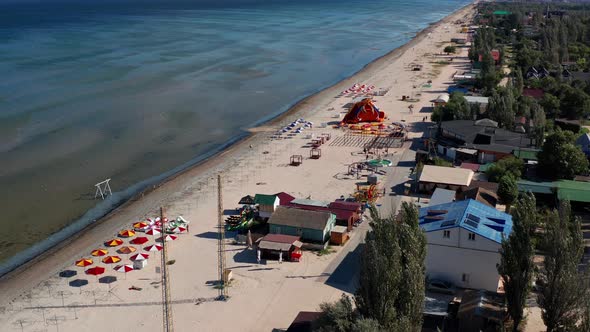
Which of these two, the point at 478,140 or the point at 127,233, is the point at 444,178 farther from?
the point at 127,233

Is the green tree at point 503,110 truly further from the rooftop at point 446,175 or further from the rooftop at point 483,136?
the rooftop at point 446,175

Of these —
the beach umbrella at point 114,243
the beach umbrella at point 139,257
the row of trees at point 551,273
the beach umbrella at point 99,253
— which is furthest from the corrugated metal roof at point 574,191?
the beach umbrella at point 99,253

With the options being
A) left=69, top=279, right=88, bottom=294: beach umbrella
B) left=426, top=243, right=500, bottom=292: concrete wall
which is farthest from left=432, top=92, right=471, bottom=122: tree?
left=69, top=279, right=88, bottom=294: beach umbrella

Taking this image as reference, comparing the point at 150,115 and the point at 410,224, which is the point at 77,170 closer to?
the point at 150,115

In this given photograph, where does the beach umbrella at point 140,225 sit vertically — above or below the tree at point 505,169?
below

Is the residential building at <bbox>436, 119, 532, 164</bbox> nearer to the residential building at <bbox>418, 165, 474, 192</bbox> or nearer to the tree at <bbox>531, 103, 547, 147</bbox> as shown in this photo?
the tree at <bbox>531, 103, 547, 147</bbox>

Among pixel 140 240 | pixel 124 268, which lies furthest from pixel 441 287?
pixel 140 240
